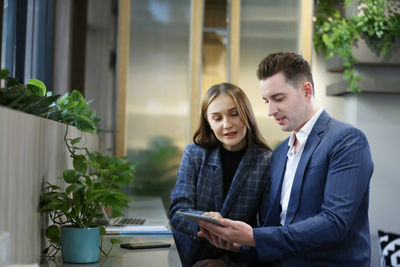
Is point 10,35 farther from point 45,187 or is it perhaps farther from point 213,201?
point 213,201

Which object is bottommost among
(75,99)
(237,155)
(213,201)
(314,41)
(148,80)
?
(213,201)

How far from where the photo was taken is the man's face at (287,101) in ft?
6.19

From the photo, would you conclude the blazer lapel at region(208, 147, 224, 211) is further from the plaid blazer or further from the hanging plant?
the hanging plant

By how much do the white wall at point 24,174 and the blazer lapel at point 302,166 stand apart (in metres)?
0.84

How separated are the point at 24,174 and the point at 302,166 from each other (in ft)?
3.22

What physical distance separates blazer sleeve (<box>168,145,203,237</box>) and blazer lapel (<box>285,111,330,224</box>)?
14.8 inches

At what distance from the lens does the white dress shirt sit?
6.21ft

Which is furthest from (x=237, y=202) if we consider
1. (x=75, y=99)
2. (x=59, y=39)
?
(x=59, y=39)

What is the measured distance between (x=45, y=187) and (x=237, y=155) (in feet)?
3.08

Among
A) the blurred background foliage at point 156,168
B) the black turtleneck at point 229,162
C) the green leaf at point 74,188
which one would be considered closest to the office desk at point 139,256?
the green leaf at point 74,188

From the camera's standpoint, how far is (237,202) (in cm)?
209

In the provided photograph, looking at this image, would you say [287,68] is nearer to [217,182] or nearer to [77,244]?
[217,182]

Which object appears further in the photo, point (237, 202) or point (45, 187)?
point (237, 202)

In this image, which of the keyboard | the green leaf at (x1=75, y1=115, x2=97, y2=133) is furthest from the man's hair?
the keyboard
